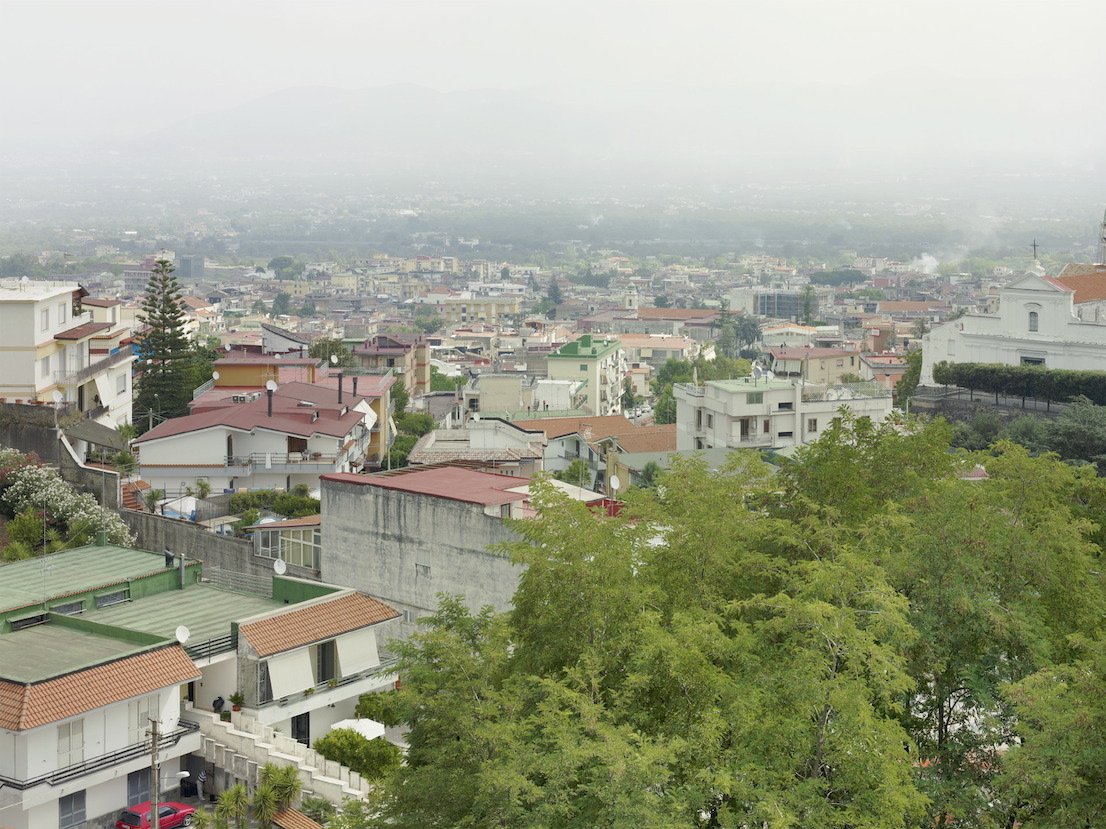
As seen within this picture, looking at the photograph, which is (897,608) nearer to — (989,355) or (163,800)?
(163,800)

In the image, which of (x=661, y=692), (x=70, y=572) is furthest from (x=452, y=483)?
(x=661, y=692)

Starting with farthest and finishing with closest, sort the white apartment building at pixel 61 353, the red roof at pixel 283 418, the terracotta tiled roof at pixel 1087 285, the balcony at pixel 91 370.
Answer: the terracotta tiled roof at pixel 1087 285 → the balcony at pixel 91 370 → the red roof at pixel 283 418 → the white apartment building at pixel 61 353

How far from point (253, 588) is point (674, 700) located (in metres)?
14.1

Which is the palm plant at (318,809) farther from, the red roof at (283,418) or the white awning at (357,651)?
the red roof at (283,418)

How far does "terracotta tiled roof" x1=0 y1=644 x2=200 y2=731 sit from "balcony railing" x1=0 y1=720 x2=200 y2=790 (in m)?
0.71

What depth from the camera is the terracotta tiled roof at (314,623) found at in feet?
62.6

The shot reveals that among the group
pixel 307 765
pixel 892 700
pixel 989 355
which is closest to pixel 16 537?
pixel 307 765

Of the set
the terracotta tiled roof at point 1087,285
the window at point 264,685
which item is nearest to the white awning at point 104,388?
the window at point 264,685

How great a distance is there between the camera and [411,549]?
22969 mm

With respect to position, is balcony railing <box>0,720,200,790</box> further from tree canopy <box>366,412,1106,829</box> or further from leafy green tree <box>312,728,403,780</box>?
tree canopy <box>366,412,1106,829</box>

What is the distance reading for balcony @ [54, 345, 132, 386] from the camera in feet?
109

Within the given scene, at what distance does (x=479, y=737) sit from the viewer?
38.3 ft

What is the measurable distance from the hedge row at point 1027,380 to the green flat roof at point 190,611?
101ft

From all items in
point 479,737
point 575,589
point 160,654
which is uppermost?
point 575,589
